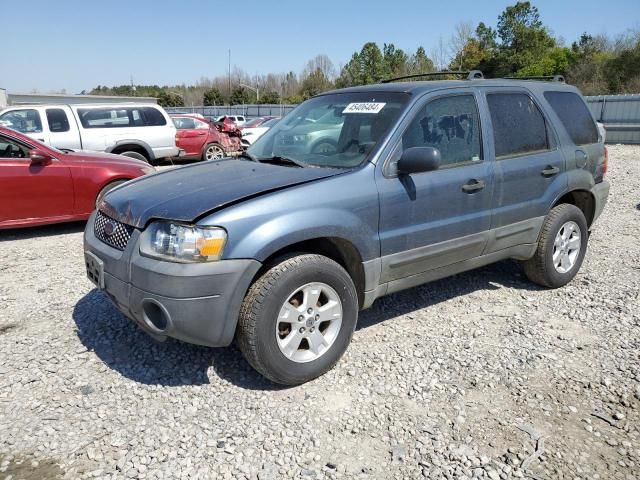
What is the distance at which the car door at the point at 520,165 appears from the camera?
399 centimetres

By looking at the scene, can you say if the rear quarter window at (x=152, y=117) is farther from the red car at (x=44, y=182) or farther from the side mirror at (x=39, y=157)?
the side mirror at (x=39, y=157)

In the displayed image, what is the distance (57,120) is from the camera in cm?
1031

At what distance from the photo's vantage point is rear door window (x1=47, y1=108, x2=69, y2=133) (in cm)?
1025

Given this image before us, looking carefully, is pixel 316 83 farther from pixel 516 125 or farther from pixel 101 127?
pixel 516 125

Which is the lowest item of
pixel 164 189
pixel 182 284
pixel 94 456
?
pixel 94 456

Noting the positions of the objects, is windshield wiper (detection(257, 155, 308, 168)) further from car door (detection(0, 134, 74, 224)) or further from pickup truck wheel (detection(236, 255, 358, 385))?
car door (detection(0, 134, 74, 224))

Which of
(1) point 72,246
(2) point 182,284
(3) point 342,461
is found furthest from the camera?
(1) point 72,246

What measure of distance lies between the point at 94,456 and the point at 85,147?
922 centimetres

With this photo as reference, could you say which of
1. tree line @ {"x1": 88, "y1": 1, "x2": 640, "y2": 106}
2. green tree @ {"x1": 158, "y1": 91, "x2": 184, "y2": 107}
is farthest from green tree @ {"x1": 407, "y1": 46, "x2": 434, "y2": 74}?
green tree @ {"x1": 158, "y1": 91, "x2": 184, "y2": 107}

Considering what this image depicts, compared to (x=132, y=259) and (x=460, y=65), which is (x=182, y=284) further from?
(x=460, y=65)

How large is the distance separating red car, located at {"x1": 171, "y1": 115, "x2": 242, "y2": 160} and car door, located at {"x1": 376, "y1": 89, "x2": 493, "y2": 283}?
11892mm

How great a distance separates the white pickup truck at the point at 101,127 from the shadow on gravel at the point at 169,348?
7036 millimetres

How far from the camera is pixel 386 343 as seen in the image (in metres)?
3.68

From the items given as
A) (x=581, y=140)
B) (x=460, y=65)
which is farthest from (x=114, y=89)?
(x=581, y=140)
